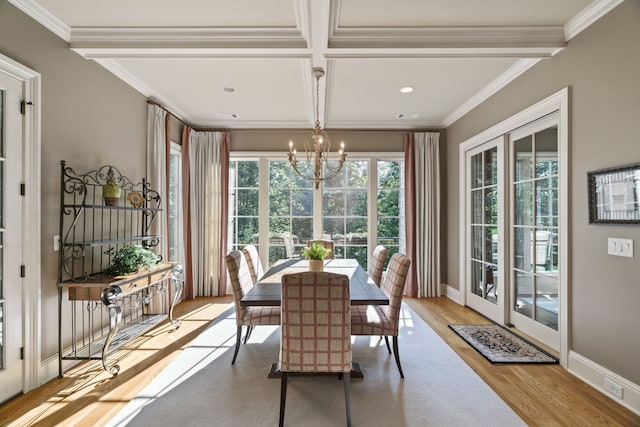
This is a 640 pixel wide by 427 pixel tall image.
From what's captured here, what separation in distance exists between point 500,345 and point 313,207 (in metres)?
3.13

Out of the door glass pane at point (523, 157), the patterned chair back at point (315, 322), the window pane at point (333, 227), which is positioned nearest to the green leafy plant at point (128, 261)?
the patterned chair back at point (315, 322)

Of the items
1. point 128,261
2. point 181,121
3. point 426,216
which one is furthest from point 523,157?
point 181,121

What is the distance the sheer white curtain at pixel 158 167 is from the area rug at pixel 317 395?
156 cm

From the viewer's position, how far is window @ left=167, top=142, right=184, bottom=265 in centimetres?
469

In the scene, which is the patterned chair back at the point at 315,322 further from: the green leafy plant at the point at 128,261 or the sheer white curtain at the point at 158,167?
the sheer white curtain at the point at 158,167

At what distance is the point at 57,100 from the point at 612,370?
4.53 metres

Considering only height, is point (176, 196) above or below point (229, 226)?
above

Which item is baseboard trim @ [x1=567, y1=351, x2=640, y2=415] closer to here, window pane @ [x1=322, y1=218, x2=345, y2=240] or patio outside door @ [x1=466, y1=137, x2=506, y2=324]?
patio outside door @ [x1=466, y1=137, x2=506, y2=324]

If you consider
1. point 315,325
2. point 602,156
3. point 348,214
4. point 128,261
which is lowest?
point 315,325

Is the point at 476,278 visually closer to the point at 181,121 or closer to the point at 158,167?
the point at 158,167

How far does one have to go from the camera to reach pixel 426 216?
200 inches

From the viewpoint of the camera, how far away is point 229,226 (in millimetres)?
5266

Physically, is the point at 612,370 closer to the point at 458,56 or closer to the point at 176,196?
the point at 458,56

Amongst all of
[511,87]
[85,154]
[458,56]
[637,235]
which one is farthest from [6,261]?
[511,87]
